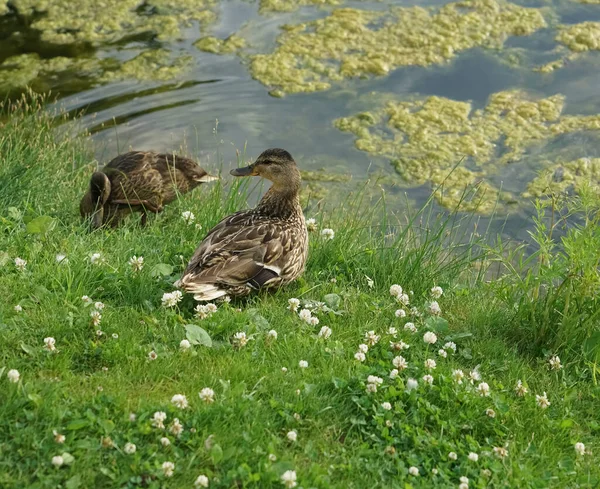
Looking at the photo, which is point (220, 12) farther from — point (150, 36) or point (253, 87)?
point (253, 87)

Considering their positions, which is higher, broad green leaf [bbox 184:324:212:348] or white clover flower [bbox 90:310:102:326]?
white clover flower [bbox 90:310:102:326]

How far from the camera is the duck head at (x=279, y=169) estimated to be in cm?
622

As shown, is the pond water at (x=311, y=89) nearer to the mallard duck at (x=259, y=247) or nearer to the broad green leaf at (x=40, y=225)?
the mallard duck at (x=259, y=247)

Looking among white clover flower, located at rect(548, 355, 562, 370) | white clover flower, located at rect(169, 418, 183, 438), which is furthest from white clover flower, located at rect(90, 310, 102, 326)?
white clover flower, located at rect(548, 355, 562, 370)

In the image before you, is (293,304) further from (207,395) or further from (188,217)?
(188,217)

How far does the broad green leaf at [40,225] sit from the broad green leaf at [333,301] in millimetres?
2056

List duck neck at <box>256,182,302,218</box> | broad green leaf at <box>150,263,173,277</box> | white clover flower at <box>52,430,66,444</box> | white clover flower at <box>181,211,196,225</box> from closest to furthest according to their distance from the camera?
white clover flower at <box>52,430,66,444</box> < broad green leaf at <box>150,263,173,277</box> < duck neck at <box>256,182,302,218</box> < white clover flower at <box>181,211,196,225</box>

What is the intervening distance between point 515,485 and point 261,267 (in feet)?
7.52

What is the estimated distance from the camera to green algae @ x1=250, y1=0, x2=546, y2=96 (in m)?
11.4

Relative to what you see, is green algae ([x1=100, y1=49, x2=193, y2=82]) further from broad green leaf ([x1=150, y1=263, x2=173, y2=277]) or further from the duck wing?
broad green leaf ([x1=150, y1=263, x2=173, y2=277])

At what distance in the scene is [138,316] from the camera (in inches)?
194

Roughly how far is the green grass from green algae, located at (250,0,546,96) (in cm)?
564

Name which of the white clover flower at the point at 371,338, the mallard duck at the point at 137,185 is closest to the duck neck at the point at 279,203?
the mallard duck at the point at 137,185

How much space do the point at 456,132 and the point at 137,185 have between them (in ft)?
14.9
